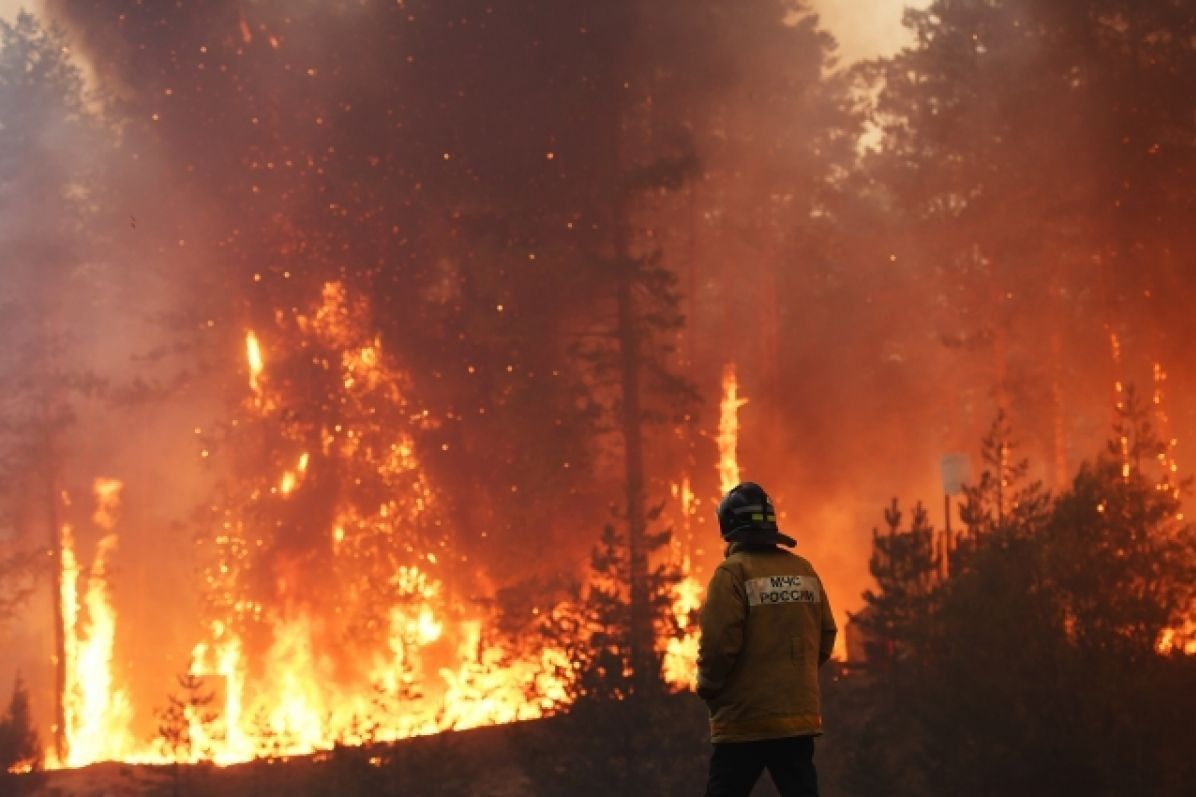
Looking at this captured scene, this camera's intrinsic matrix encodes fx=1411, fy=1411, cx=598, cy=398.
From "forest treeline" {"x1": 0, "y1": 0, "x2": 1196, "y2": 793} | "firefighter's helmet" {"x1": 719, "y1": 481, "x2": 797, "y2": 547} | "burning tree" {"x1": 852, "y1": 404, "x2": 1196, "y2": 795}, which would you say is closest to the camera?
"firefighter's helmet" {"x1": 719, "y1": 481, "x2": 797, "y2": 547}

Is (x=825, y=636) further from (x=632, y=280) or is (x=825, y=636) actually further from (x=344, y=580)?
(x=344, y=580)

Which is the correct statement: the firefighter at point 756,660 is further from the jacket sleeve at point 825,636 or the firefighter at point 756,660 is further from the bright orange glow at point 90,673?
the bright orange glow at point 90,673

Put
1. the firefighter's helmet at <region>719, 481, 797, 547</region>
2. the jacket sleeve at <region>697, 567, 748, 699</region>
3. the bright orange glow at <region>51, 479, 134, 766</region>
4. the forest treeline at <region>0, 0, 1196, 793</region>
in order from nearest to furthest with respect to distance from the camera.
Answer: the jacket sleeve at <region>697, 567, 748, 699</region> < the firefighter's helmet at <region>719, 481, 797, 547</region> < the forest treeline at <region>0, 0, 1196, 793</region> < the bright orange glow at <region>51, 479, 134, 766</region>

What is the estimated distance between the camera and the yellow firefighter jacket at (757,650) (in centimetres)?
626

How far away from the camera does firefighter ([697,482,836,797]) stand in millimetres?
6273

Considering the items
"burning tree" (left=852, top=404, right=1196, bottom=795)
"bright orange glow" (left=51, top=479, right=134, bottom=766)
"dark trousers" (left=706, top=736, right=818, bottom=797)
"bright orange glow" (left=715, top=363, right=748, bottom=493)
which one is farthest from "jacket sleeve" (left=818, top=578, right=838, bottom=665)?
"bright orange glow" (left=715, top=363, right=748, bottom=493)

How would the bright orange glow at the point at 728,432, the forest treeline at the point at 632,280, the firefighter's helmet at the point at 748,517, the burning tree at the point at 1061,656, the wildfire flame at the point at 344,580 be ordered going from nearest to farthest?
the firefighter's helmet at the point at 748,517 → the burning tree at the point at 1061,656 → the forest treeline at the point at 632,280 → the wildfire flame at the point at 344,580 → the bright orange glow at the point at 728,432

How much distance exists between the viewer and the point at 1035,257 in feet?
121

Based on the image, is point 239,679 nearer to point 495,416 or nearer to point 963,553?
point 495,416

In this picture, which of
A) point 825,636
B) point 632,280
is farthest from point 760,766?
point 632,280

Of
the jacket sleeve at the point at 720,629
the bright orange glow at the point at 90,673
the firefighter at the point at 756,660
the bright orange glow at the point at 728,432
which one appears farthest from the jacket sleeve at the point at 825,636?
the bright orange glow at the point at 728,432

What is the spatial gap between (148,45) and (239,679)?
554 inches

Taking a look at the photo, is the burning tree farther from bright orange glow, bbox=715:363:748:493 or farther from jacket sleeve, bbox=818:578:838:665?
bright orange glow, bbox=715:363:748:493

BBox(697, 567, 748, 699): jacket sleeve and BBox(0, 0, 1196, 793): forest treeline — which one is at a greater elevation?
BBox(0, 0, 1196, 793): forest treeline
